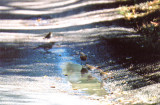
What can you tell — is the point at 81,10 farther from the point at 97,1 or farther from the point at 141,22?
the point at 141,22

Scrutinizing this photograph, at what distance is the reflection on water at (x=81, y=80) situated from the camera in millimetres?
7180

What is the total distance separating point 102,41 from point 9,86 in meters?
5.67

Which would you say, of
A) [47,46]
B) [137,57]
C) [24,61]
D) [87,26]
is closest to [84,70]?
[137,57]

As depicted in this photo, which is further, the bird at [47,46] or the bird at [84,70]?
the bird at [47,46]

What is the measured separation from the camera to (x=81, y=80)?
833 centimetres

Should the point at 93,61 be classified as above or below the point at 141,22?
below

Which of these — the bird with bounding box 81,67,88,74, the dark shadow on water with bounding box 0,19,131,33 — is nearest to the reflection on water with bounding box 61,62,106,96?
the bird with bounding box 81,67,88,74

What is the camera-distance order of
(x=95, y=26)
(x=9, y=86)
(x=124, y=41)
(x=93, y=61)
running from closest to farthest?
1. (x=9, y=86)
2. (x=93, y=61)
3. (x=124, y=41)
4. (x=95, y=26)

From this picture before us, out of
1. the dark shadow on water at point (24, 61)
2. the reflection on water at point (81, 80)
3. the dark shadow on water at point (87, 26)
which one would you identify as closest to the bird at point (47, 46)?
the dark shadow on water at point (24, 61)

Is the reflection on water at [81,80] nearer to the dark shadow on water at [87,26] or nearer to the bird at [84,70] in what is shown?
the bird at [84,70]

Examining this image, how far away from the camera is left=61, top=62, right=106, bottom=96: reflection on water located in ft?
23.6

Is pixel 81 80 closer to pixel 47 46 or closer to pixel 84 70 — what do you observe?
pixel 84 70

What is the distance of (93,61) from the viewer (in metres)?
10.2

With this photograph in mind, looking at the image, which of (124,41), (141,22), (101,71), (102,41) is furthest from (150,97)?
(141,22)
